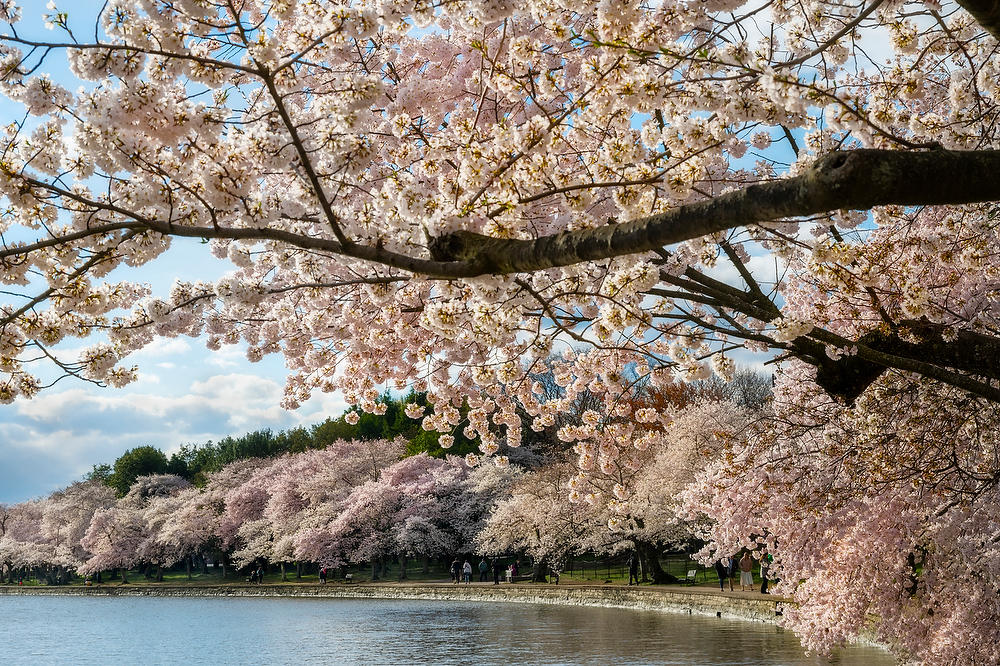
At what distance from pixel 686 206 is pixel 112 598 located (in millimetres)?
47001

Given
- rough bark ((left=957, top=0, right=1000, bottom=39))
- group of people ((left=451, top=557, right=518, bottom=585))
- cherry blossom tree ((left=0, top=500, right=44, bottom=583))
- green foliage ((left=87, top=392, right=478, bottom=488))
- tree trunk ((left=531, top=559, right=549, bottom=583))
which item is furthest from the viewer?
green foliage ((left=87, top=392, right=478, bottom=488))

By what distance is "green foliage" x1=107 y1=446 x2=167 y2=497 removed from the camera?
67438 millimetres

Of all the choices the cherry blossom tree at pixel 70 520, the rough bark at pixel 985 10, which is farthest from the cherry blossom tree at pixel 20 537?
the rough bark at pixel 985 10

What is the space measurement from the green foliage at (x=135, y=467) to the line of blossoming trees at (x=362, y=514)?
5.54 meters

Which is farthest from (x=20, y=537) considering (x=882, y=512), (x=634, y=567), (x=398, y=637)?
(x=882, y=512)

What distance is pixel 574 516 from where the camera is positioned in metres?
32.1

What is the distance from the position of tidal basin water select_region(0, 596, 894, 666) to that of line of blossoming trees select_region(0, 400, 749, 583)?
11.9 ft

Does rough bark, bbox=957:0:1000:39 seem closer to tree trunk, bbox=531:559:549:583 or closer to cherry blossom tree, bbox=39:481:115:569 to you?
tree trunk, bbox=531:559:549:583

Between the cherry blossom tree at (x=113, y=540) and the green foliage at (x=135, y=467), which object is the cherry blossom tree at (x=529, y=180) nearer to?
the cherry blossom tree at (x=113, y=540)

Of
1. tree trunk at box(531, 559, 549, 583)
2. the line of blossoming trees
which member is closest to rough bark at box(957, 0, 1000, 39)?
the line of blossoming trees

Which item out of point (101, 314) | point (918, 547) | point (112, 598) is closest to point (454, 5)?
point (101, 314)

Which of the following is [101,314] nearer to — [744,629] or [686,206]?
[686,206]

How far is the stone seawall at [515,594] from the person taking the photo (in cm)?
2222

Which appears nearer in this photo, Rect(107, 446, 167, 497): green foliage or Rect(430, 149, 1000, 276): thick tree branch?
Rect(430, 149, 1000, 276): thick tree branch
